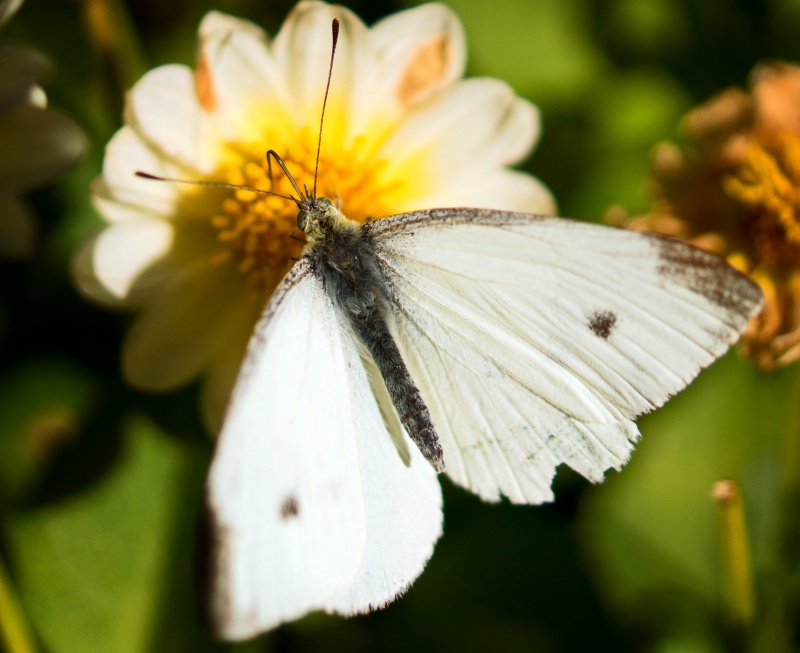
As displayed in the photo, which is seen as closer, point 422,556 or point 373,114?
point 422,556

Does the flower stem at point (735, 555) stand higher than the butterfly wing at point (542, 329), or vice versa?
the butterfly wing at point (542, 329)

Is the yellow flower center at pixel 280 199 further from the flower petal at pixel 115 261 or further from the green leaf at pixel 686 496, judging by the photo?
the green leaf at pixel 686 496

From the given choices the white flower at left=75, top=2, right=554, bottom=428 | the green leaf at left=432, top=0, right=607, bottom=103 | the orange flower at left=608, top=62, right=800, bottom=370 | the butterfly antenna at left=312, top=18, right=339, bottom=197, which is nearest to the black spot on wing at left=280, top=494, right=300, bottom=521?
the white flower at left=75, top=2, right=554, bottom=428

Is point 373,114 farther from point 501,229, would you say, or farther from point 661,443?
point 661,443

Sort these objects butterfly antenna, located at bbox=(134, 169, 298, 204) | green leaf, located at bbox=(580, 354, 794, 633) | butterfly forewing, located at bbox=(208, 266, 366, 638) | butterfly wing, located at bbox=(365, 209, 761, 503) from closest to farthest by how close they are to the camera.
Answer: butterfly forewing, located at bbox=(208, 266, 366, 638), butterfly wing, located at bbox=(365, 209, 761, 503), butterfly antenna, located at bbox=(134, 169, 298, 204), green leaf, located at bbox=(580, 354, 794, 633)

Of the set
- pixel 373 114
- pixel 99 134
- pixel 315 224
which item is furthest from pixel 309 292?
pixel 99 134

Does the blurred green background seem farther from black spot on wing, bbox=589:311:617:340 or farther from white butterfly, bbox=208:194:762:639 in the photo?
black spot on wing, bbox=589:311:617:340

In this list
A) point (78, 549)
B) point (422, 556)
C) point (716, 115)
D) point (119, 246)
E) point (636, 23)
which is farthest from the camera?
point (636, 23)

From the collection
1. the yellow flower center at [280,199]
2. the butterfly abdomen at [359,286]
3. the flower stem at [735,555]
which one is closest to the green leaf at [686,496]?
the flower stem at [735,555]
